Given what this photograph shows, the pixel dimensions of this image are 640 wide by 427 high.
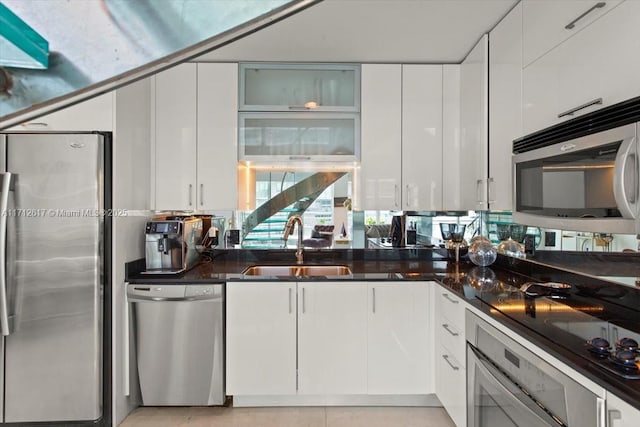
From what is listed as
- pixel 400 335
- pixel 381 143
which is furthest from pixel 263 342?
pixel 381 143

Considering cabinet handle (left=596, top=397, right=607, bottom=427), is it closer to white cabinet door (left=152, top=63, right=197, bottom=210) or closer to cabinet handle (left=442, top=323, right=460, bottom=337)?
cabinet handle (left=442, top=323, right=460, bottom=337)

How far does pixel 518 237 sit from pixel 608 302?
0.80 m

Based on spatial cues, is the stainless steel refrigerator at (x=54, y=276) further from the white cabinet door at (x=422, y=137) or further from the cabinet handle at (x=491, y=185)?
the cabinet handle at (x=491, y=185)

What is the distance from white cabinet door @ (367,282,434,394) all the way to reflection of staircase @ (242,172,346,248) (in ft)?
3.28

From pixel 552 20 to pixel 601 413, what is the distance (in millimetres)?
1575

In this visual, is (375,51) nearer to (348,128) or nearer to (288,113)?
(348,128)

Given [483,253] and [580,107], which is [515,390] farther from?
[483,253]

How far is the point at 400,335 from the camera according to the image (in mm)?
2268

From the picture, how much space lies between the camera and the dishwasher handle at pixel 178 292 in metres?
2.22

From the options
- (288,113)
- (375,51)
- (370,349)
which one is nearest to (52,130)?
(288,113)

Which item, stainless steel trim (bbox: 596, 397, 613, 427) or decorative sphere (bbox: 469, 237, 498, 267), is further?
decorative sphere (bbox: 469, 237, 498, 267)

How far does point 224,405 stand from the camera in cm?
237

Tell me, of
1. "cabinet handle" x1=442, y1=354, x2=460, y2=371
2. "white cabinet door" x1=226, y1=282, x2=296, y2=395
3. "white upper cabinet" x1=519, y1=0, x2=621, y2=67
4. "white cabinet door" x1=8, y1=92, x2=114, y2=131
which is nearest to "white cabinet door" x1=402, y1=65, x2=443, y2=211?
"white upper cabinet" x1=519, y1=0, x2=621, y2=67

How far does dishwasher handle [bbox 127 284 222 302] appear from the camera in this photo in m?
2.22
